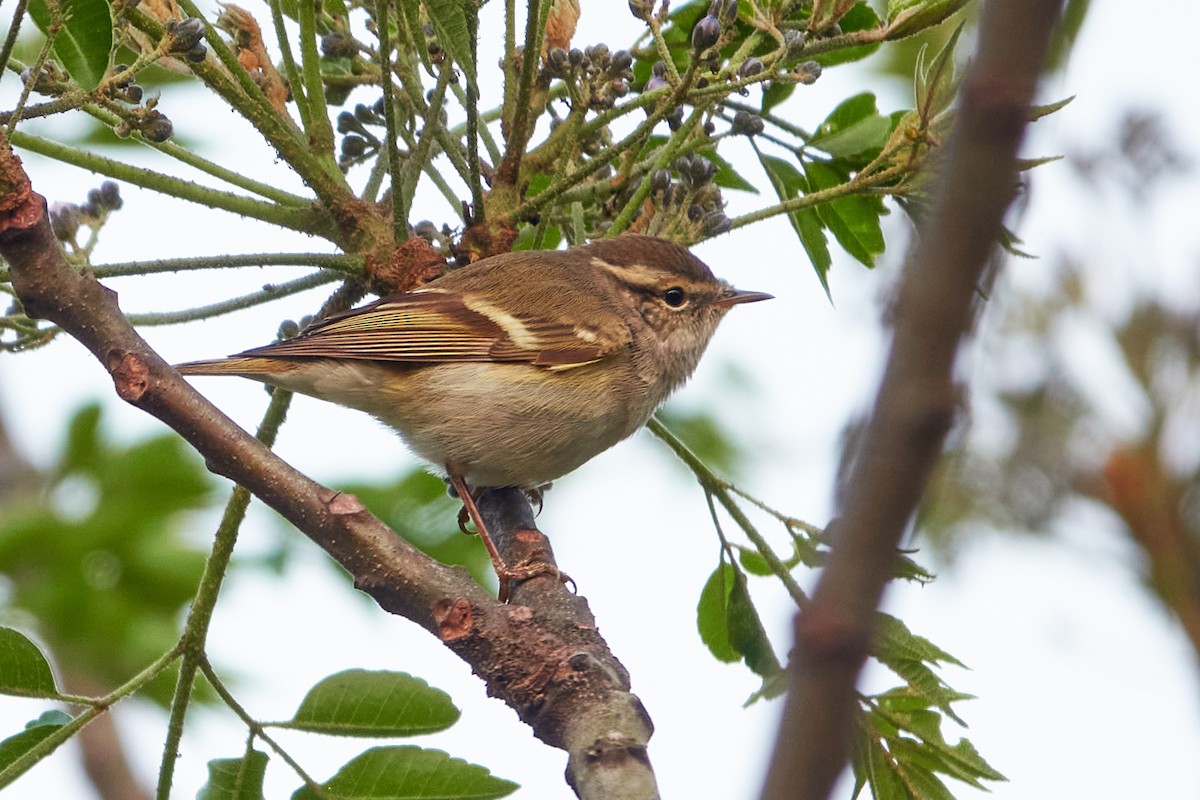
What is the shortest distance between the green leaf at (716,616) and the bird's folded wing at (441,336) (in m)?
1.16

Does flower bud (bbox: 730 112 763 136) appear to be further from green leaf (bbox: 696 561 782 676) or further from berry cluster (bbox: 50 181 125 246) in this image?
berry cluster (bbox: 50 181 125 246)

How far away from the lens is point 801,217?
11.6ft

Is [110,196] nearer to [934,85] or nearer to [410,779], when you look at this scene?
[410,779]

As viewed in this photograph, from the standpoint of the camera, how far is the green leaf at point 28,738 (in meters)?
2.93

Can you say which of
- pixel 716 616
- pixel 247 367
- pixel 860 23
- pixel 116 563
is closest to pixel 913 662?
pixel 716 616

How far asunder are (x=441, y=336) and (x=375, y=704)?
5.41 feet

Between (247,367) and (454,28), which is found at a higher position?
(454,28)

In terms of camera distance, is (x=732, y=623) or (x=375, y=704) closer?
(x=375, y=704)

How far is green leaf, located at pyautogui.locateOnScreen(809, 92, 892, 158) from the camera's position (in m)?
3.62

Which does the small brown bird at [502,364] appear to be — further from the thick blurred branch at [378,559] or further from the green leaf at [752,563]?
the thick blurred branch at [378,559]

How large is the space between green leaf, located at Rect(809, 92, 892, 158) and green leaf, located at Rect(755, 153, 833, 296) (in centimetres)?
11

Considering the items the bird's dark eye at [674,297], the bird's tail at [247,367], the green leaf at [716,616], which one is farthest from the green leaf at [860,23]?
the bird's tail at [247,367]

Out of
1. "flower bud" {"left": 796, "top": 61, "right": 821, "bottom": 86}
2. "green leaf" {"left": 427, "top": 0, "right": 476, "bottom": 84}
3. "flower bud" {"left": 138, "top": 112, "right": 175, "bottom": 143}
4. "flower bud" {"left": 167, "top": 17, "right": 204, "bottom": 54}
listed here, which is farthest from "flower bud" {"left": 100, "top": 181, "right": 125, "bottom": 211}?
"flower bud" {"left": 796, "top": 61, "right": 821, "bottom": 86}

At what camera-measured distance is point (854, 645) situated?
91 cm
